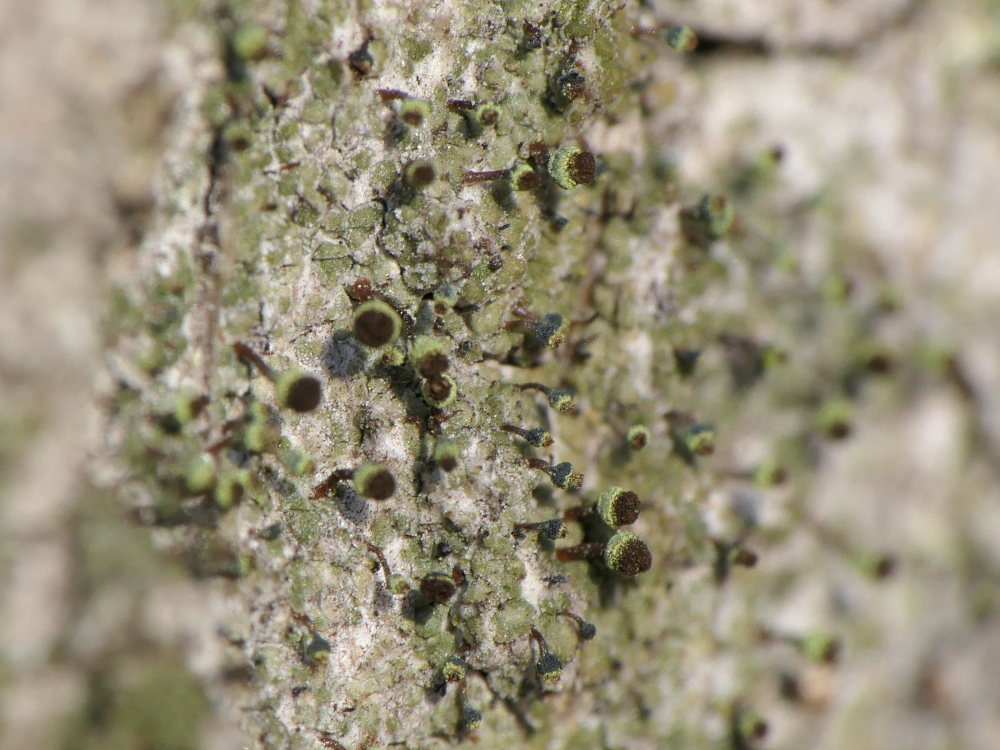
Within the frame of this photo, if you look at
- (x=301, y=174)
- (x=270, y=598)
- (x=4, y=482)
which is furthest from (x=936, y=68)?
(x=4, y=482)

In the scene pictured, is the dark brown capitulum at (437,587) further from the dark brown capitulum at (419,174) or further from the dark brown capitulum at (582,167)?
the dark brown capitulum at (582,167)

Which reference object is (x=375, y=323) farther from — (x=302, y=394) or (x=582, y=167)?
(x=582, y=167)

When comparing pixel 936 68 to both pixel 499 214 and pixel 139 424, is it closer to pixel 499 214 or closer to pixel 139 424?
pixel 499 214

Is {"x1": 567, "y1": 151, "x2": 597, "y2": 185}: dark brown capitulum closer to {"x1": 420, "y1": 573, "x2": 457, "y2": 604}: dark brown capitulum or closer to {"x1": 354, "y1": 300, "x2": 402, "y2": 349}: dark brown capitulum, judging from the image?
{"x1": 354, "y1": 300, "x2": 402, "y2": 349}: dark brown capitulum

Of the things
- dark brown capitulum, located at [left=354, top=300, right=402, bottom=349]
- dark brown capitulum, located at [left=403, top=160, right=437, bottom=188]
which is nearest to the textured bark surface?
dark brown capitulum, located at [left=403, top=160, right=437, bottom=188]

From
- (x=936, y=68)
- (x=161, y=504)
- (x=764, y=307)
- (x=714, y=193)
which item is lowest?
(x=161, y=504)

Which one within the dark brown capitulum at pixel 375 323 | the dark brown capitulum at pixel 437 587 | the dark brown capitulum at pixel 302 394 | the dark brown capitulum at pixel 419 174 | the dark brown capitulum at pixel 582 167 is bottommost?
the dark brown capitulum at pixel 437 587

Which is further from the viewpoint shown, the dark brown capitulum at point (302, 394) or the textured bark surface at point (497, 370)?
the textured bark surface at point (497, 370)

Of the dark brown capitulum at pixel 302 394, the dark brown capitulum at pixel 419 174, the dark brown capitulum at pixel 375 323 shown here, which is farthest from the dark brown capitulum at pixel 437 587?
the dark brown capitulum at pixel 419 174

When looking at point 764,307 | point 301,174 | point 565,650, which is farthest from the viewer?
point 764,307
